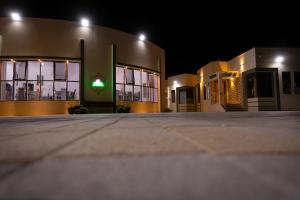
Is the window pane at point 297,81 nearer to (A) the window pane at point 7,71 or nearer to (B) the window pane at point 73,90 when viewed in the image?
(B) the window pane at point 73,90

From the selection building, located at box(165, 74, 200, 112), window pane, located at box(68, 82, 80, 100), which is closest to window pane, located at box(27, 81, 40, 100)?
window pane, located at box(68, 82, 80, 100)

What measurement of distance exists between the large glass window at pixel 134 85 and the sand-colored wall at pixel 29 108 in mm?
3581

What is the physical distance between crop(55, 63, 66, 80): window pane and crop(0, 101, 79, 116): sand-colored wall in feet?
4.91

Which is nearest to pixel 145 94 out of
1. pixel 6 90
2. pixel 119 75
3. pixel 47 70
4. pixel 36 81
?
pixel 119 75

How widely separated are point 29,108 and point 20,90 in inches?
50.5

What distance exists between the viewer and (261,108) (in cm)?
1151

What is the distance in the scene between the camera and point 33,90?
1078cm

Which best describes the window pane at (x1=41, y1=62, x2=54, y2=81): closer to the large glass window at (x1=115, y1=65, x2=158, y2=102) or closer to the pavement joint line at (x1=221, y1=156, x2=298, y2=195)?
the large glass window at (x1=115, y1=65, x2=158, y2=102)

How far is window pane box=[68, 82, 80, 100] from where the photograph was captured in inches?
438

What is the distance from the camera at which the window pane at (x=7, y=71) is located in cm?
1067

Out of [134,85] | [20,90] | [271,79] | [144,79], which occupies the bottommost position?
[20,90]

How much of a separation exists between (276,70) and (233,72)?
2.61 meters

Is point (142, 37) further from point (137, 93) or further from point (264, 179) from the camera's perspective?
point (264, 179)

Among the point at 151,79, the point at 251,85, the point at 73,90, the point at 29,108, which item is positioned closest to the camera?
the point at 29,108
